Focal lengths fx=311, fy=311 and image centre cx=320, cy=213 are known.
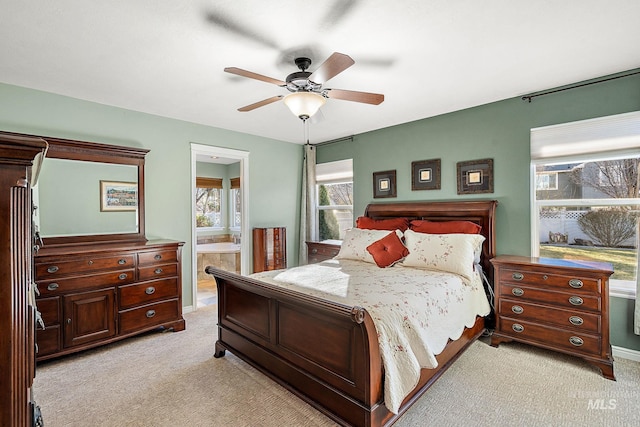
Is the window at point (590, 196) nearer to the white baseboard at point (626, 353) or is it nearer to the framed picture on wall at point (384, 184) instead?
the white baseboard at point (626, 353)

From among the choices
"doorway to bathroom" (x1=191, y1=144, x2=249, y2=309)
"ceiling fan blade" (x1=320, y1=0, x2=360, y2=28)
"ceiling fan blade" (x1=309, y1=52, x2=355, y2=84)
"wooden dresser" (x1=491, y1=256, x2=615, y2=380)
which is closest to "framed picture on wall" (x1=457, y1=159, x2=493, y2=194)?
"wooden dresser" (x1=491, y1=256, x2=615, y2=380)

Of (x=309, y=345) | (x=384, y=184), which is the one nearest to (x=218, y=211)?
(x=384, y=184)

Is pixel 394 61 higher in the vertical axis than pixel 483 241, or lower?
higher

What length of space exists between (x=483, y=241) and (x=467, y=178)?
31.1 inches

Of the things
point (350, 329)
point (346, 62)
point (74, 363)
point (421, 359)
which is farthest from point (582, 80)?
point (74, 363)

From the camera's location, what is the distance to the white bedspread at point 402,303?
180 cm

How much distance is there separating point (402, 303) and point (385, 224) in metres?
1.97

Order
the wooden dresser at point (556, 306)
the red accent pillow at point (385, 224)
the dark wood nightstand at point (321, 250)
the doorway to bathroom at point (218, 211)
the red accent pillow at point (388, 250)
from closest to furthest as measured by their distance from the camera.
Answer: the wooden dresser at point (556, 306)
the red accent pillow at point (388, 250)
the red accent pillow at point (385, 224)
the dark wood nightstand at point (321, 250)
the doorway to bathroom at point (218, 211)

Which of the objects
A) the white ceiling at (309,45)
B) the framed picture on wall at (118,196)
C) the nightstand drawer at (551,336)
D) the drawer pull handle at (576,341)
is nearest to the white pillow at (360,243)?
the nightstand drawer at (551,336)

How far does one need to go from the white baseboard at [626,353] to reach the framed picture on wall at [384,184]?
2.67 metres

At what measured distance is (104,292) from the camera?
116 inches

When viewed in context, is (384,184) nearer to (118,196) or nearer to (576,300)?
(576,300)

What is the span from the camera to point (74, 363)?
8.94 feet

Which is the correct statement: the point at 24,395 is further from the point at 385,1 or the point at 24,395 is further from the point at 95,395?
the point at 385,1
